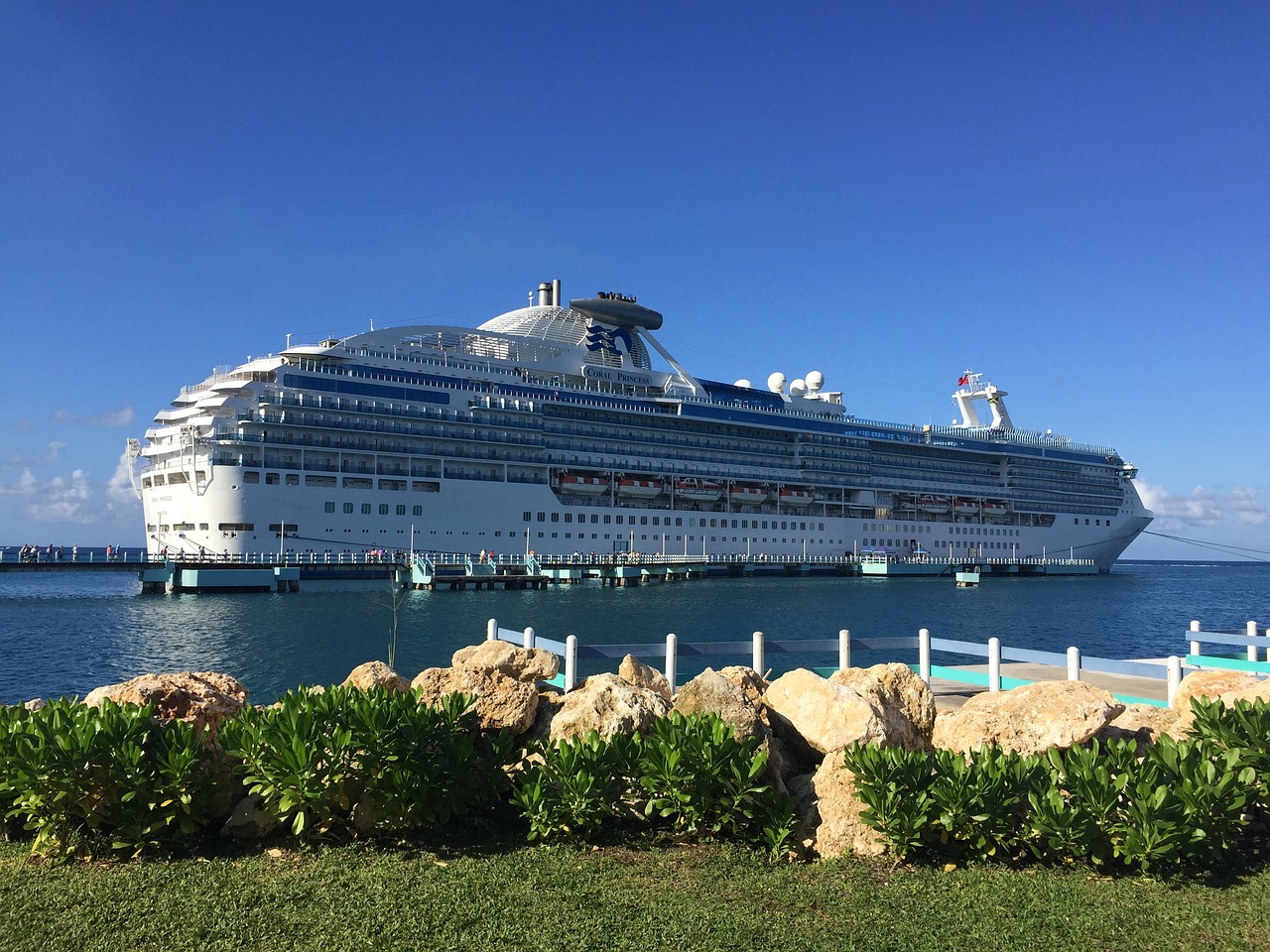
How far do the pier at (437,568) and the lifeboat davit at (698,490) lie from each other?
508 centimetres

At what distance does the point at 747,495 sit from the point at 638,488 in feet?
39.5

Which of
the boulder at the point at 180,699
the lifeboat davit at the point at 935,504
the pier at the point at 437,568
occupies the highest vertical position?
the lifeboat davit at the point at 935,504

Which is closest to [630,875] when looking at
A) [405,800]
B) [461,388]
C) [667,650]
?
[405,800]

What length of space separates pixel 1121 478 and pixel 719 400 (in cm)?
5285

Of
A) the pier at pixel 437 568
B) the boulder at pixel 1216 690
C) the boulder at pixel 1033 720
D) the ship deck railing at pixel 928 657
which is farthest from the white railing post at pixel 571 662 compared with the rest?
Result: the pier at pixel 437 568

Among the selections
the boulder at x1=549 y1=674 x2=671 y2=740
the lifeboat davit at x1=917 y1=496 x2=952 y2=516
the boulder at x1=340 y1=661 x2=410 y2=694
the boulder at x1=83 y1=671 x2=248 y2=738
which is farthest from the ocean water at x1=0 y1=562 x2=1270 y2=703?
the lifeboat davit at x1=917 y1=496 x2=952 y2=516

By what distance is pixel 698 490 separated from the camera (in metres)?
74.4

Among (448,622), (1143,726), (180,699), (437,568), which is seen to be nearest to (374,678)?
(180,699)

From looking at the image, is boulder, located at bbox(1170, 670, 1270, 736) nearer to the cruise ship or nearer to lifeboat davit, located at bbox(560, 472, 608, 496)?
the cruise ship

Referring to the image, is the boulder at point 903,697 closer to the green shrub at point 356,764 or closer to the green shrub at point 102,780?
the green shrub at point 356,764

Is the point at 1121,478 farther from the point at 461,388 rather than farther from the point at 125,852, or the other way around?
the point at 125,852

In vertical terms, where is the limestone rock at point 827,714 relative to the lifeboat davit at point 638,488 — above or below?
below

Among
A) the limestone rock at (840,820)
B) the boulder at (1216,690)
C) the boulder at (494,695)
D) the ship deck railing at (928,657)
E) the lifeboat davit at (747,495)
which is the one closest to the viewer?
the limestone rock at (840,820)

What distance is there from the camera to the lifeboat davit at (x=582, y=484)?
67062 millimetres
